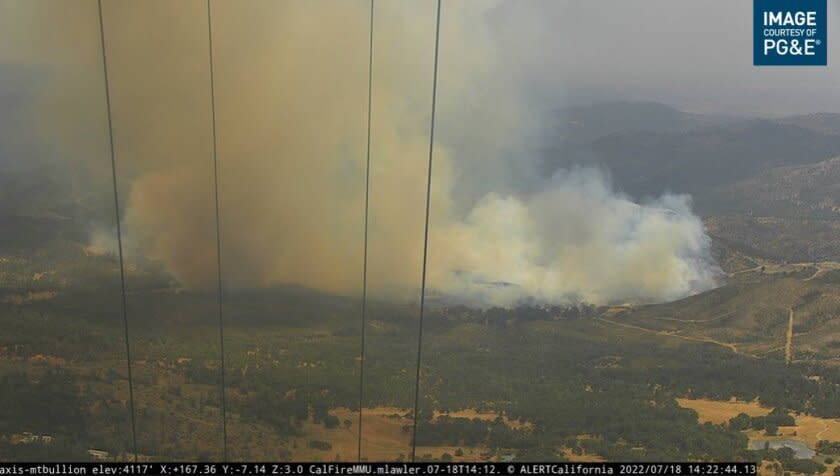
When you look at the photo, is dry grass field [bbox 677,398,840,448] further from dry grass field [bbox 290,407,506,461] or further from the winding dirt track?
dry grass field [bbox 290,407,506,461]

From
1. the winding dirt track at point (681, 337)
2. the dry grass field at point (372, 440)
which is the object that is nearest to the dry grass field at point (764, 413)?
the winding dirt track at point (681, 337)

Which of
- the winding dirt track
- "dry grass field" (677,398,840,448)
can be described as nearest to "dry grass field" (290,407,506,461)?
"dry grass field" (677,398,840,448)

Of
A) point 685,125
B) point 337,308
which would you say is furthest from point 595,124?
point 337,308

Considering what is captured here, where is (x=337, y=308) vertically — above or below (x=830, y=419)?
above

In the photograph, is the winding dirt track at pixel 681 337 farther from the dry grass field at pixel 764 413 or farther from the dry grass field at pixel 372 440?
the dry grass field at pixel 372 440

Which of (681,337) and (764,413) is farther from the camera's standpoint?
(681,337)

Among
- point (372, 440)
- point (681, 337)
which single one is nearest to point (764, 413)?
point (681, 337)

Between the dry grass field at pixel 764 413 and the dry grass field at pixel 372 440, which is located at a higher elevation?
the dry grass field at pixel 372 440

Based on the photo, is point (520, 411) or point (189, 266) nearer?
point (520, 411)

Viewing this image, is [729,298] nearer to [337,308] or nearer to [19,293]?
[337,308]

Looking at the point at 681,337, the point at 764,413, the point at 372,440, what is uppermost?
the point at 372,440

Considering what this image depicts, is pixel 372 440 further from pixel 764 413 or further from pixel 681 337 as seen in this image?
pixel 681 337
